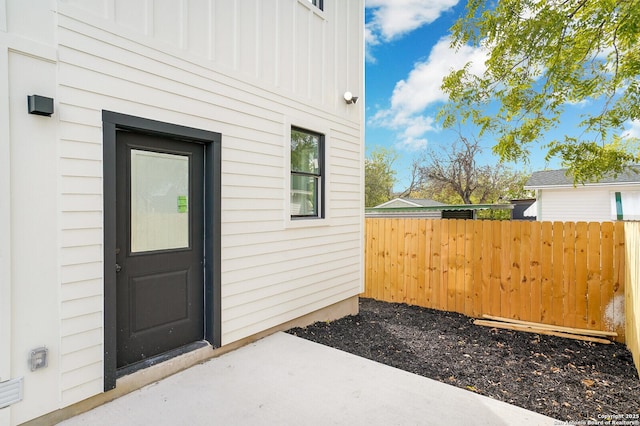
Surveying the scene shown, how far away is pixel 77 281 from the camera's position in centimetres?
238

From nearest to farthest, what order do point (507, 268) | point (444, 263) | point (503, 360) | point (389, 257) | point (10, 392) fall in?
point (10, 392) < point (503, 360) < point (507, 268) < point (444, 263) < point (389, 257)

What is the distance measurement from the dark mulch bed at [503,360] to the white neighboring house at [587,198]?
11.3 meters

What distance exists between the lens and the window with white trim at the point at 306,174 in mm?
4457

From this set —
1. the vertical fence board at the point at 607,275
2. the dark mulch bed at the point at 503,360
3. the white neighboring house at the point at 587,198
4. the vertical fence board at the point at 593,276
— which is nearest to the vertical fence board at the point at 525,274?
the dark mulch bed at the point at 503,360

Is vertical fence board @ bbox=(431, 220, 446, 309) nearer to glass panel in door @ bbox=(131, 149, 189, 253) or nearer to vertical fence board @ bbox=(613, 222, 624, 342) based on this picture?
vertical fence board @ bbox=(613, 222, 624, 342)

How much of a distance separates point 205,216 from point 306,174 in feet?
5.52

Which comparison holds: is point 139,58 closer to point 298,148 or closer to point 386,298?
point 298,148

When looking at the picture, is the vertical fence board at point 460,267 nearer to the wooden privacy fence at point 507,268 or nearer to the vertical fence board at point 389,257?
the wooden privacy fence at point 507,268

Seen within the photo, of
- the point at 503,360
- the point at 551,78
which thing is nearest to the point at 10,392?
the point at 503,360

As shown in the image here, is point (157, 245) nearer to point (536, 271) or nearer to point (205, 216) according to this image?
point (205, 216)

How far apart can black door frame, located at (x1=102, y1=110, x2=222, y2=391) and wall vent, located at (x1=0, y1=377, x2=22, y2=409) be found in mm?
494

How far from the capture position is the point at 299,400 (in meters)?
2.65

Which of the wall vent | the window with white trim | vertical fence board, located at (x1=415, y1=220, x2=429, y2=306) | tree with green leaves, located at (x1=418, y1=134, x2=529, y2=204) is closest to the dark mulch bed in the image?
vertical fence board, located at (x1=415, y1=220, x2=429, y2=306)

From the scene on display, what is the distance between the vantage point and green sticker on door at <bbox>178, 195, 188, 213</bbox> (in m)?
3.17
